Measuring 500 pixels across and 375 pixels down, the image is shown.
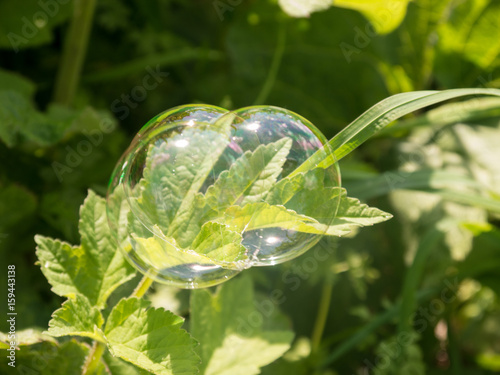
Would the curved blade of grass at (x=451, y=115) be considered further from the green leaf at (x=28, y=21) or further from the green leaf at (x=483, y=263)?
the green leaf at (x=28, y=21)

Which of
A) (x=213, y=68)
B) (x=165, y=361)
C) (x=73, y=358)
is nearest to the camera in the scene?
(x=165, y=361)

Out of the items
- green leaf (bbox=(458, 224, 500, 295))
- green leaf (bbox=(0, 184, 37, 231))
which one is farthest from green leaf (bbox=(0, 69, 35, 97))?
green leaf (bbox=(458, 224, 500, 295))

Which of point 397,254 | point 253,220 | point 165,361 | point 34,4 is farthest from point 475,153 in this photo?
point 34,4

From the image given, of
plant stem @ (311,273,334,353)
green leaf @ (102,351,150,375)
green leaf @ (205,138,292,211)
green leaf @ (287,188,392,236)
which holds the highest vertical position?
green leaf @ (205,138,292,211)

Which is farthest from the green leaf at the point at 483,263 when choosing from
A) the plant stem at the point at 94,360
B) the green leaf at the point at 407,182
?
the plant stem at the point at 94,360

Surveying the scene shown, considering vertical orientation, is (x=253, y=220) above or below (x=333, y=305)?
above

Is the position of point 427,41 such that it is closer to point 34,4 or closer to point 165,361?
point 34,4

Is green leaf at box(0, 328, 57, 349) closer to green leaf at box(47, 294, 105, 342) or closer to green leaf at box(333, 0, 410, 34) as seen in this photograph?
green leaf at box(47, 294, 105, 342)
